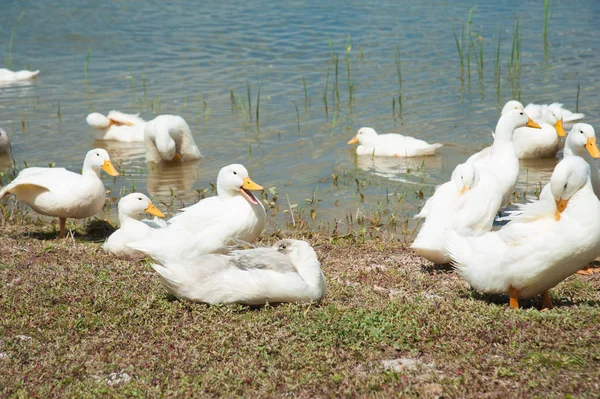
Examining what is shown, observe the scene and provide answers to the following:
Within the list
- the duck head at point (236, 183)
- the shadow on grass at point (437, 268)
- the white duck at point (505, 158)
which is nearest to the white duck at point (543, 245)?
the shadow on grass at point (437, 268)

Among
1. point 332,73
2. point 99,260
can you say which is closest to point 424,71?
point 332,73

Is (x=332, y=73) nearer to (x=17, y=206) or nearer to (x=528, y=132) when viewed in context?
(x=528, y=132)

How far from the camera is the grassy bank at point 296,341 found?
4.20 m

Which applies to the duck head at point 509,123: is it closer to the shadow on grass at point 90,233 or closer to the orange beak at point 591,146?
the orange beak at point 591,146

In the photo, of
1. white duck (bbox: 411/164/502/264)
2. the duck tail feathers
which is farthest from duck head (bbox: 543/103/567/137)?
the duck tail feathers

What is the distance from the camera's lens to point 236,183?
6.73 metres

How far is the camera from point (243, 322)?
16.9 ft

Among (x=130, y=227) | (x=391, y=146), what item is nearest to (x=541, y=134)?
(x=391, y=146)

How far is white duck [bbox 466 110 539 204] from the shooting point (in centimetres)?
805

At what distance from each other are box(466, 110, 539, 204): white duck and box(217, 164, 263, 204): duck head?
2.42m

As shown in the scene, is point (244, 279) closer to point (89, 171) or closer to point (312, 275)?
point (312, 275)

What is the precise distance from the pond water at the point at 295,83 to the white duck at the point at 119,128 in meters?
0.16

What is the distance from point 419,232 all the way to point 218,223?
1.70m

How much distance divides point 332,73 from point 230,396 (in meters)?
12.9
